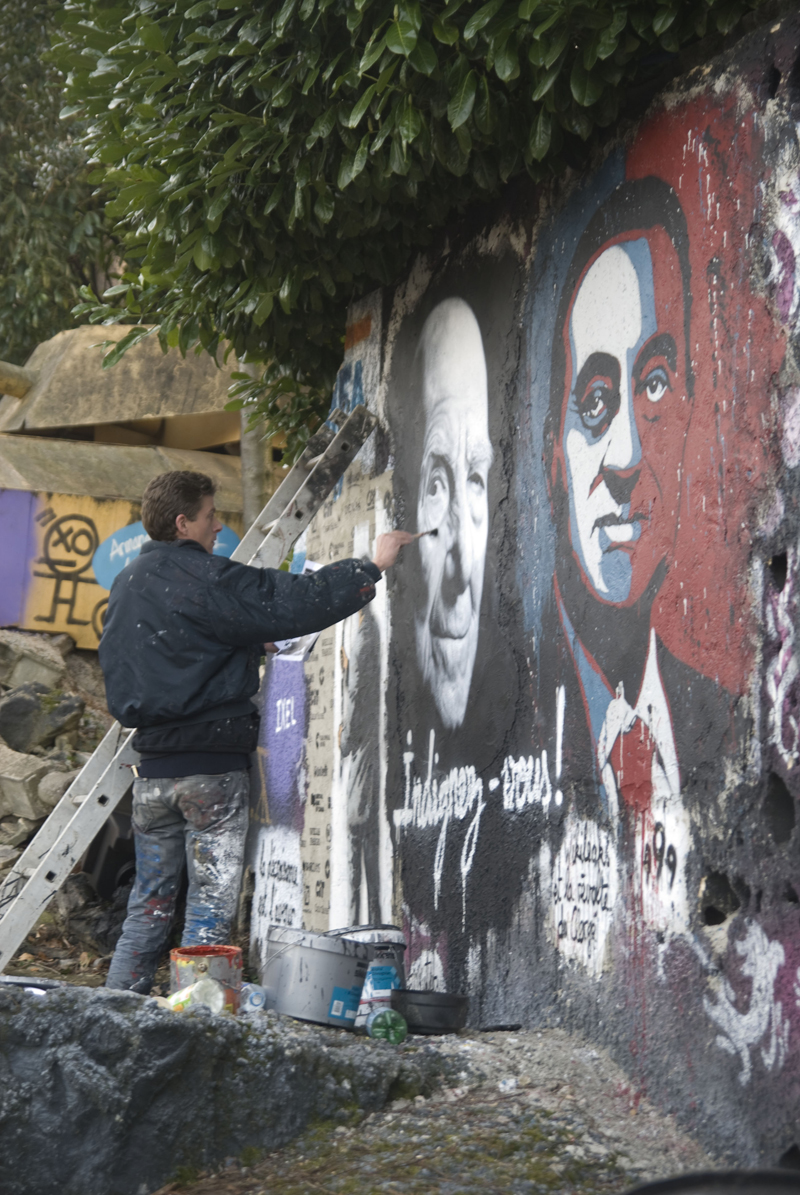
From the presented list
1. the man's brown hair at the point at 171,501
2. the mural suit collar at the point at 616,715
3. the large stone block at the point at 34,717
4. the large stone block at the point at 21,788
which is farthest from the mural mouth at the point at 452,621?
the large stone block at the point at 34,717

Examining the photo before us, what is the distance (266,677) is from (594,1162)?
12.3 ft

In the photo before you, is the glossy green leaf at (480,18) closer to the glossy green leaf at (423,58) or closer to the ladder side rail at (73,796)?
the glossy green leaf at (423,58)

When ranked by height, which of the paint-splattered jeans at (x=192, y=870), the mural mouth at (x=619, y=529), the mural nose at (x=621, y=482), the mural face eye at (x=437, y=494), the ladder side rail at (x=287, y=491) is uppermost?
the ladder side rail at (x=287, y=491)

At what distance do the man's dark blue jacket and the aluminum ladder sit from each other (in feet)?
1.23

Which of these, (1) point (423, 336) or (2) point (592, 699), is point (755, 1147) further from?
(1) point (423, 336)

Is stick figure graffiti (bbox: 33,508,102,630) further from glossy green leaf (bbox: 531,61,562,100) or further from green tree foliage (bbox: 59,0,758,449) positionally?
glossy green leaf (bbox: 531,61,562,100)

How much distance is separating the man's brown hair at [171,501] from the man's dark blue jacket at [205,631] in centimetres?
16

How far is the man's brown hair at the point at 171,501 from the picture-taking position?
4.30 metres

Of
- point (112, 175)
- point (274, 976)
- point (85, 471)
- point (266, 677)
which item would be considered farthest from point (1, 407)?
point (274, 976)

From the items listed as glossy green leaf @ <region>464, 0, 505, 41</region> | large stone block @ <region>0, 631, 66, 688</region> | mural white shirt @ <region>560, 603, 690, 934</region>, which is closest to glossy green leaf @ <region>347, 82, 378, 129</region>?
glossy green leaf @ <region>464, 0, 505, 41</region>

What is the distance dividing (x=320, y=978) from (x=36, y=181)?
35.5 feet

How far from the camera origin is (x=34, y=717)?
8.69 meters

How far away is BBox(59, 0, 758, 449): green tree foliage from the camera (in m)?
3.17

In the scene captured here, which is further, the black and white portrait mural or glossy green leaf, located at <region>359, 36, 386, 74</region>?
the black and white portrait mural
